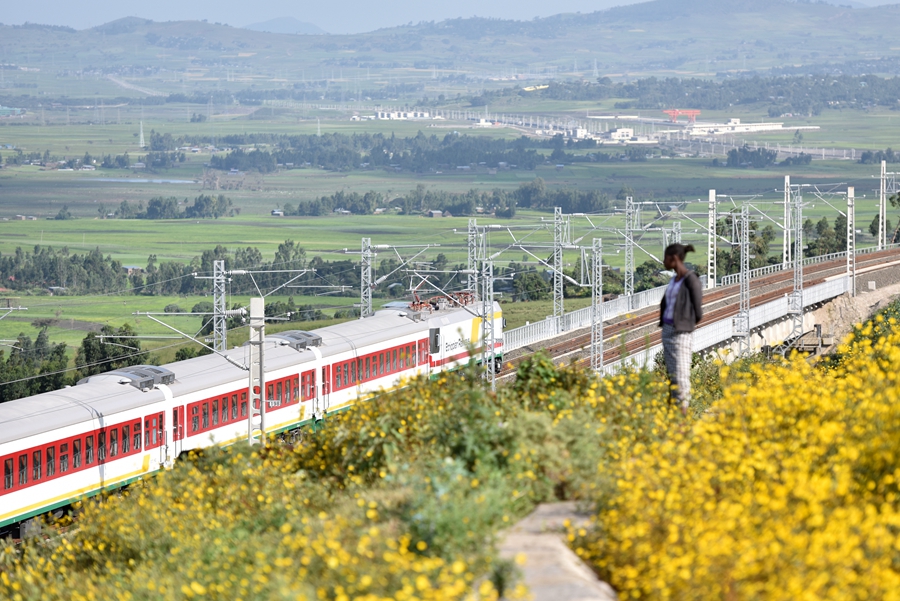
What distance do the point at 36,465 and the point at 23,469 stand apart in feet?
1.44

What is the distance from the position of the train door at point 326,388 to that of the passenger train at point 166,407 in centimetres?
3

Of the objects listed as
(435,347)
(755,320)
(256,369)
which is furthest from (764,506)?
(755,320)

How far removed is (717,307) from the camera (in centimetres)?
6669

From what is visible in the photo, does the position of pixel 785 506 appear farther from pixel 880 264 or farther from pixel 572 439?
pixel 880 264

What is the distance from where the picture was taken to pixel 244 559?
10.2m

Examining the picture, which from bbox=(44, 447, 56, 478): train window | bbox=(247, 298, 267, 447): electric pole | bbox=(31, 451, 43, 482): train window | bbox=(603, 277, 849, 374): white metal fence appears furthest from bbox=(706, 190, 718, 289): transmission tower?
bbox=(31, 451, 43, 482): train window

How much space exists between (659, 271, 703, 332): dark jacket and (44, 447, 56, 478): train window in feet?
54.0

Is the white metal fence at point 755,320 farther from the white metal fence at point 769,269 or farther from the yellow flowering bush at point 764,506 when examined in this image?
the yellow flowering bush at point 764,506

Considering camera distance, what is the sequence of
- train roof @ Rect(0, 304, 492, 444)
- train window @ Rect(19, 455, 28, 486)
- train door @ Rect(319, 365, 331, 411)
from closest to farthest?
1. train window @ Rect(19, 455, 28, 486)
2. train roof @ Rect(0, 304, 492, 444)
3. train door @ Rect(319, 365, 331, 411)

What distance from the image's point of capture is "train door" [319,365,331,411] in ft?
123

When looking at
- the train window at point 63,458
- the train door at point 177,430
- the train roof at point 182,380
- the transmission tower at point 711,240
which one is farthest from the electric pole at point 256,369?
the transmission tower at point 711,240

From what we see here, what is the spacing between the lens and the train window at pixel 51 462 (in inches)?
995

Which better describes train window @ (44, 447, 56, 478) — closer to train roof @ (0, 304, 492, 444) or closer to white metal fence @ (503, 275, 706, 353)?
train roof @ (0, 304, 492, 444)

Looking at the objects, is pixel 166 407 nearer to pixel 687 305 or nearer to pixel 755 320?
pixel 687 305
